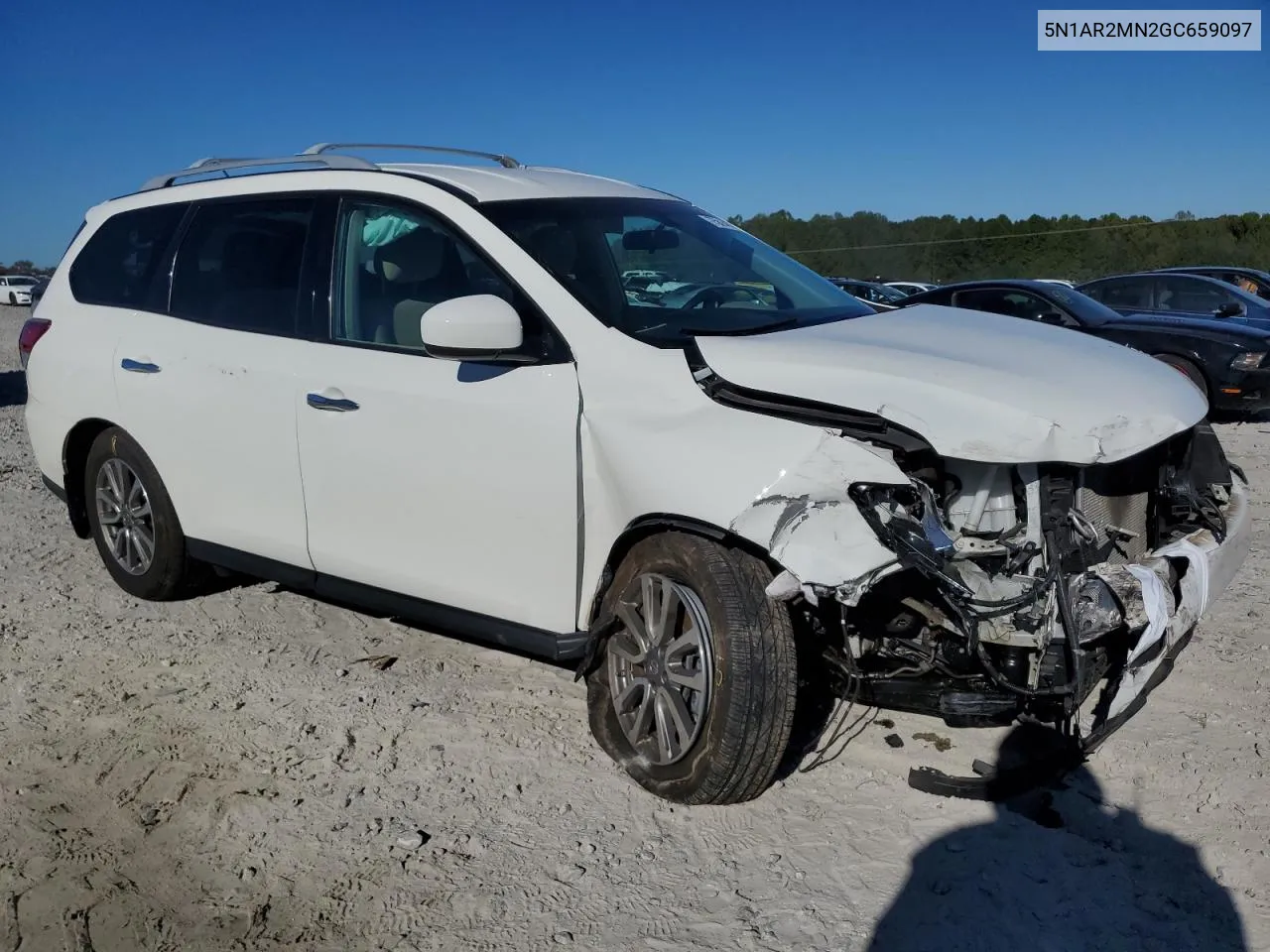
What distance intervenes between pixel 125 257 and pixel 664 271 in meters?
2.83

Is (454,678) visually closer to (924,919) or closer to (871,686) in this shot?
(871,686)

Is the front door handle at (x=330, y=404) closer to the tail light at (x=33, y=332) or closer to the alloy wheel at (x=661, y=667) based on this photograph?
the alloy wheel at (x=661, y=667)

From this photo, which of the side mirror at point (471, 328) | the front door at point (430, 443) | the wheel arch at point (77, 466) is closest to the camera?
the side mirror at point (471, 328)

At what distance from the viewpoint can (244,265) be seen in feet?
15.6

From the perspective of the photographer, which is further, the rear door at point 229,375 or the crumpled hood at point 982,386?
the rear door at point 229,375

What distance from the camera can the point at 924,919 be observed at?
297 centimetres

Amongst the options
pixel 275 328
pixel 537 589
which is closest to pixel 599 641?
pixel 537 589

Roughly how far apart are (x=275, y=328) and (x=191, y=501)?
3.24ft

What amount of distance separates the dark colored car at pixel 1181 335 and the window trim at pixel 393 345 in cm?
662

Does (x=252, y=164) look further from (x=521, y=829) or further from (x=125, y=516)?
(x=521, y=829)

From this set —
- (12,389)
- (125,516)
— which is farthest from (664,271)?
(12,389)

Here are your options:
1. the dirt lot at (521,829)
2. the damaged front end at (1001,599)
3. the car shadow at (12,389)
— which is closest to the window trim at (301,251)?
the dirt lot at (521,829)

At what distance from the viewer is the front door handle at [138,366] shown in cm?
493

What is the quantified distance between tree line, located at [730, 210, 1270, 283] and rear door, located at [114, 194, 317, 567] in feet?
131
